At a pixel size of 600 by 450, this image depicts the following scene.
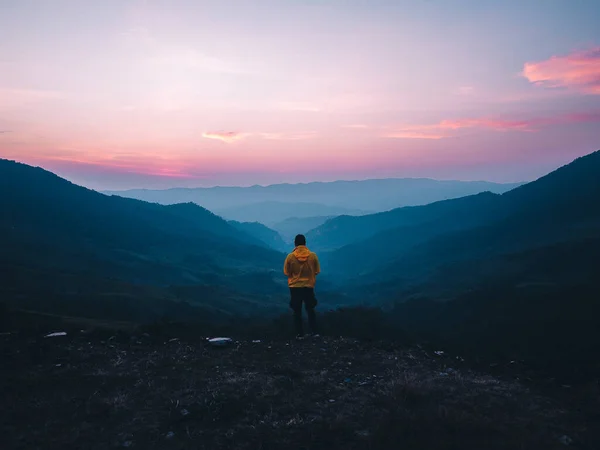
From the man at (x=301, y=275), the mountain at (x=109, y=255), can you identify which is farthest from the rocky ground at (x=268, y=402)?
the mountain at (x=109, y=255)

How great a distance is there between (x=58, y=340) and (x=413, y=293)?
229 ft

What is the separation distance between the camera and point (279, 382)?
7547mm

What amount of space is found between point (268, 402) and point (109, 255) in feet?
295

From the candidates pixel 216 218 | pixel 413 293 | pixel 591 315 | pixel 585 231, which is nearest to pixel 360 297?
pixel 413 293

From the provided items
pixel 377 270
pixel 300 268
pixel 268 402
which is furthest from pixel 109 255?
pixel 268 402

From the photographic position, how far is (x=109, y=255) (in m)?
87.2

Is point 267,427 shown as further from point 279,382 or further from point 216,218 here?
point 216,218

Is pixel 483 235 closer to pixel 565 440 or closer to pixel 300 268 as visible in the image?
pixel 300 268

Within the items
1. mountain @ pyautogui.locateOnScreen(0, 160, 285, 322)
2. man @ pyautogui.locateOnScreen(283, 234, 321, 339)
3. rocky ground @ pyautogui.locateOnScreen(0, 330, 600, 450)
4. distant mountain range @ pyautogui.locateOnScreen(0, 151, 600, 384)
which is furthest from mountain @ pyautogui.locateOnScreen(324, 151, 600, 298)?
rocky ground @ pyautogui.locateOnScreen(0, 330, 600, 450)

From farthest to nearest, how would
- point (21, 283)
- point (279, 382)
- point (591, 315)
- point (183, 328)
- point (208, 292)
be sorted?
point (208, 292), point (21, 283), point (591, 315), point (183, 328), point (279, 382)

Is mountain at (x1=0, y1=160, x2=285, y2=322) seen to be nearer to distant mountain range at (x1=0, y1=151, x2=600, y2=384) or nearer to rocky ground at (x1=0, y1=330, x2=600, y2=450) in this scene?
distant mountain range at (x1=0, y1=151, x2=600, y2=384)

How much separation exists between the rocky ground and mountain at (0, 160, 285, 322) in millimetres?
34928

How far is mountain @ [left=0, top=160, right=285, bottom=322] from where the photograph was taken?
51728 millimetres

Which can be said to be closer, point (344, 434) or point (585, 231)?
point (344, 434)
